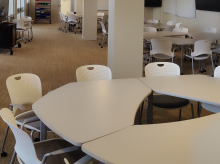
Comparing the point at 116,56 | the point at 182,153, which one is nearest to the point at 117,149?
the point at 182,153

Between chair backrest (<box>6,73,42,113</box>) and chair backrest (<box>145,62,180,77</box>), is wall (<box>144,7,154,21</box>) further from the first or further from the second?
chair backrest (<box>6,73,42,113</box>)

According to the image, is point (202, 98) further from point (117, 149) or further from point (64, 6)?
point (64, 6)

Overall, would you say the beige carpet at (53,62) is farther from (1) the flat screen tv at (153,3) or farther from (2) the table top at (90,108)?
(1) the flat screen tv at (153,3)

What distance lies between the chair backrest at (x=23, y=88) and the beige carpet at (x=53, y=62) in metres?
0.59

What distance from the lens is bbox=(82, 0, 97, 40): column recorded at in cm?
1102

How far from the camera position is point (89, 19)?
1116cm

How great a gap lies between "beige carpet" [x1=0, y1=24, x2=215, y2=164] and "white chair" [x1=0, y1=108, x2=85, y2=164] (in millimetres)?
887

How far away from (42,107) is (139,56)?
286 centimetres

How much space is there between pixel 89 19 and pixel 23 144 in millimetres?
9628

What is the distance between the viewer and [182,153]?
5.57 feet

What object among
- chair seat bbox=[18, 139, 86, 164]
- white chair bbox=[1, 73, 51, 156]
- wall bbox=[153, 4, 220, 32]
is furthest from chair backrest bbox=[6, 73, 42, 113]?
wall bbox=[153, 4, 220, 32]

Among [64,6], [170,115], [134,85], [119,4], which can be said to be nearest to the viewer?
[134,85]

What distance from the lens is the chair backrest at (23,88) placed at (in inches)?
119

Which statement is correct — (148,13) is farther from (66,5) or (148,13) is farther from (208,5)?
(66,5)
